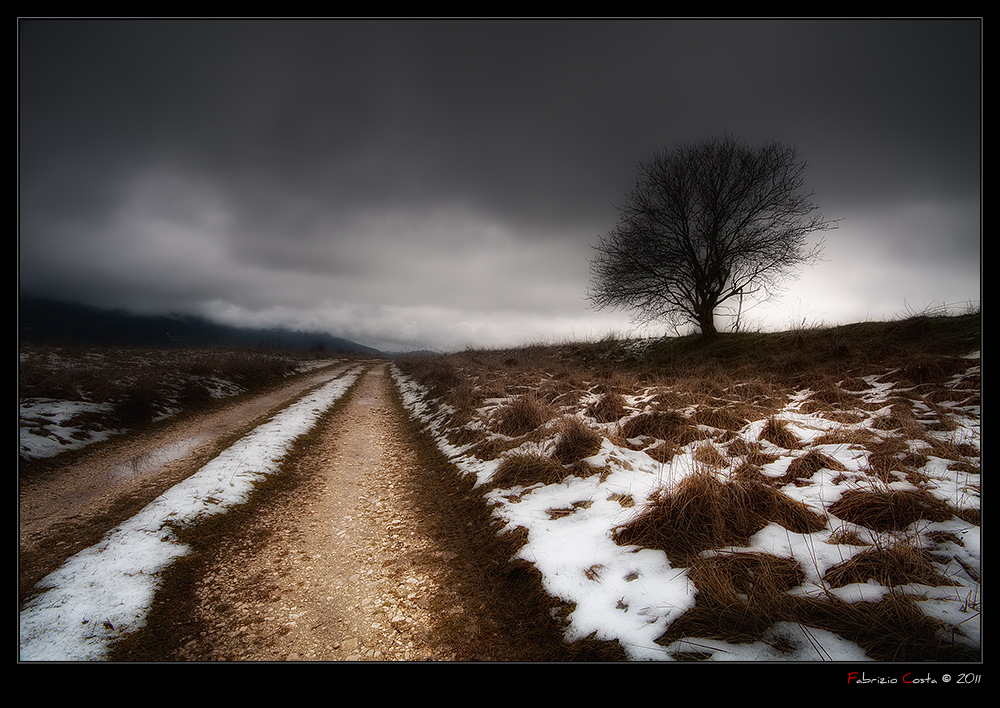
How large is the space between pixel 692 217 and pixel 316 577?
1870 centimetres

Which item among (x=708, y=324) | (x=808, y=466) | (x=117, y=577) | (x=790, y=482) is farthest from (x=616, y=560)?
(x=708, y=324)

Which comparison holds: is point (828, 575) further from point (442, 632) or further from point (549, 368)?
point (549, 368)

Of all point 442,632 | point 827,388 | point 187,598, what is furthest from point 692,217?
point 187,598

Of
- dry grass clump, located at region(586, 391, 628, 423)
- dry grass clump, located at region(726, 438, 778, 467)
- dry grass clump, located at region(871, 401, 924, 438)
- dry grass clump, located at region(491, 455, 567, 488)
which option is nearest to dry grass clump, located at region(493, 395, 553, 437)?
dry grass clump, located at region(586, 391, 628, 423)

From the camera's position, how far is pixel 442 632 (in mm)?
3162

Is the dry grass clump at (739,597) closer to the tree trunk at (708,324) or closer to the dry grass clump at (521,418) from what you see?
the dry grass clump at (521,418)

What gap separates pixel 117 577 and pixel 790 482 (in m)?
7.86

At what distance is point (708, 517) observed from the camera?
371cm

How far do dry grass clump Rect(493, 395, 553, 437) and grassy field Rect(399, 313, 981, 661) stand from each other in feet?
0.14

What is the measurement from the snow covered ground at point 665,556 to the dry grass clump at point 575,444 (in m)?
0.31

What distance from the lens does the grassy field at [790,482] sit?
8.38 ft

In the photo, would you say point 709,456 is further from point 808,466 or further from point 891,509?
point 891,509

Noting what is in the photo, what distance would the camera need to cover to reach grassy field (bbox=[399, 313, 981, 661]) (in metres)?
2.55

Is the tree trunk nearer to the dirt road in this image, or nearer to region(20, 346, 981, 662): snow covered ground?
region(20, 346, 981, 662): snow covered ground
